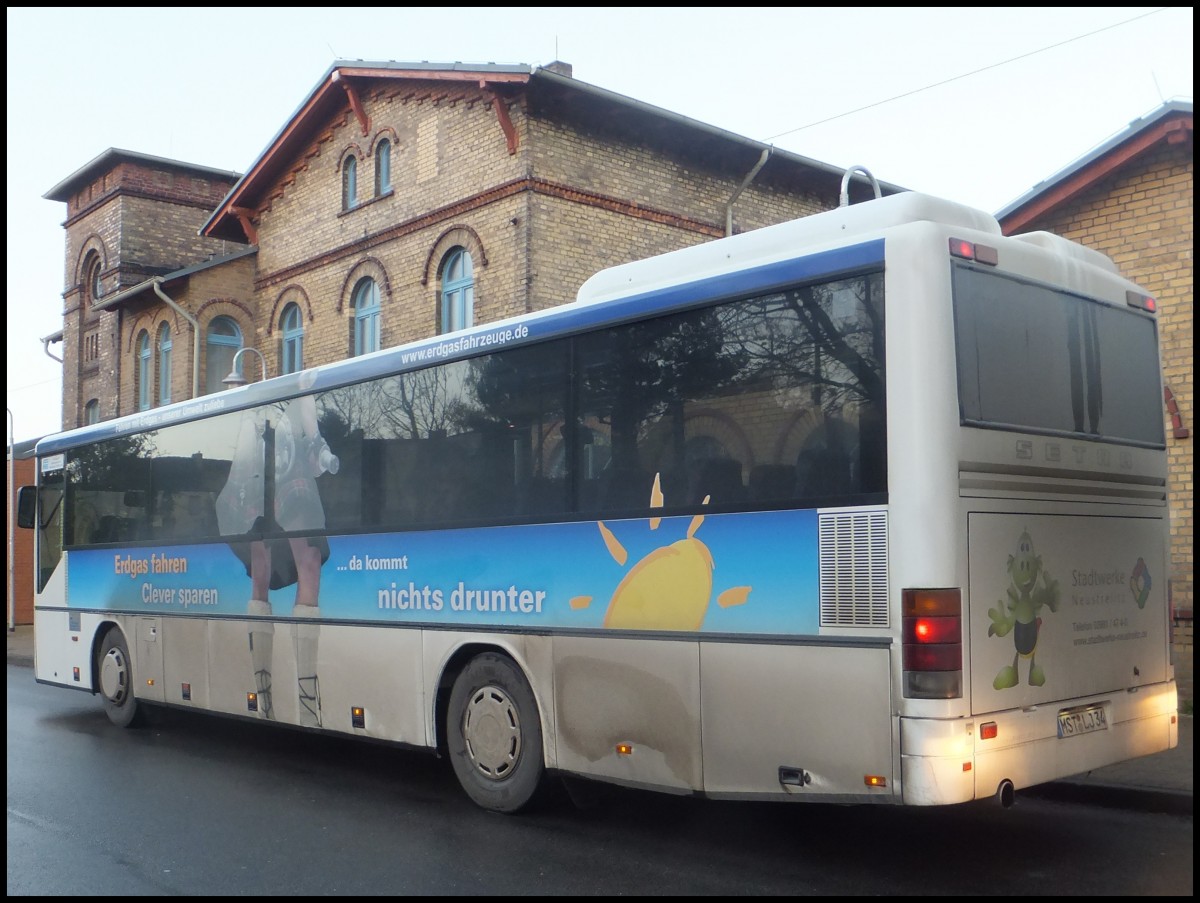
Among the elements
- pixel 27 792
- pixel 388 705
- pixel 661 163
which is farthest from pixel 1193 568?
pixel 661 163

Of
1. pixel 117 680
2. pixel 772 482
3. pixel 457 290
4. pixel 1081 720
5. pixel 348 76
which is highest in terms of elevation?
pixel 348 76

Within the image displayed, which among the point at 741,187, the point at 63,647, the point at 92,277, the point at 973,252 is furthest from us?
the point at 92,277

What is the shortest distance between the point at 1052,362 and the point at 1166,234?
6.23m

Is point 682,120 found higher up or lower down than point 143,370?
higher up

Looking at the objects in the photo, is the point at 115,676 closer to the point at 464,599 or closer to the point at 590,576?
the point at 464,599

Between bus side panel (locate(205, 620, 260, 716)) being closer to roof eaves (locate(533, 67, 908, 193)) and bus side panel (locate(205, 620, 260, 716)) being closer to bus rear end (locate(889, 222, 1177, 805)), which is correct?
bus rear end (locate(889, 222, 1177, 805))

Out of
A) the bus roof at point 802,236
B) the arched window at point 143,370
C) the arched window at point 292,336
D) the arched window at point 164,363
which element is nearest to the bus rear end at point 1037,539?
the bus roof at point 802,236

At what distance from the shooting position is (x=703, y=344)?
6.93 metres

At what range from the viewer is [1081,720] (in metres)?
6.49

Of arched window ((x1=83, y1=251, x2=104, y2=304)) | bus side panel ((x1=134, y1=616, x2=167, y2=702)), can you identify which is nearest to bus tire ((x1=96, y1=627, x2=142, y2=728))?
bus side panel ((x1=134, y1=616, x2=167, y2=702))

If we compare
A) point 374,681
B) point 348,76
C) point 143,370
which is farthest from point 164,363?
point 374,681

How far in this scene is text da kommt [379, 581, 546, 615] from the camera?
7891mm

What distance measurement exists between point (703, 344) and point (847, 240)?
3.38ft

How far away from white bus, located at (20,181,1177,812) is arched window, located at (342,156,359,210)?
1419 cm
